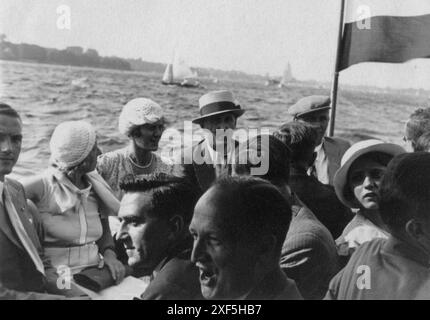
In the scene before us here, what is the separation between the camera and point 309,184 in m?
3.65

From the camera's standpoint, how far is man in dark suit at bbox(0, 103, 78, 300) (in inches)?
133

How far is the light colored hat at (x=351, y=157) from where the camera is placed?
3.64 m

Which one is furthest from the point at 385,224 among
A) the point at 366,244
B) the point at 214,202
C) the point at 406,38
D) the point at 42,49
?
the point at 42,49

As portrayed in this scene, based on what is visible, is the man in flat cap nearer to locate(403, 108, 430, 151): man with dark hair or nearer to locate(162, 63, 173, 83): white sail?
locate(403, 108, 430, 151): man with dark hair

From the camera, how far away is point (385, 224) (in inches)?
139

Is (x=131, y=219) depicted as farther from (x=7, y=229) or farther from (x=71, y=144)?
(x=7, y=229)

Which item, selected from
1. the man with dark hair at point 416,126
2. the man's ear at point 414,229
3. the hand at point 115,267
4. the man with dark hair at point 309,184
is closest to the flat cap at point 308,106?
the man with dark hair at point 309,184

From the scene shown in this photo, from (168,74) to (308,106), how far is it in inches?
34.6

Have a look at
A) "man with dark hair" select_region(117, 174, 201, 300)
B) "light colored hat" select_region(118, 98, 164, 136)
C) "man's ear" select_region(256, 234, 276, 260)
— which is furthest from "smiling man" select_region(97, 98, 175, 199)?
"man's ear" select_region(256, 234, 276, 260)

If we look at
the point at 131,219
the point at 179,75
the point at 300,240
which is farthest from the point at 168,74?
the point at 300,240

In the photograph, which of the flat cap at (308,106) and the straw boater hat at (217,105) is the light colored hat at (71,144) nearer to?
the straw boater hat at (217,105)

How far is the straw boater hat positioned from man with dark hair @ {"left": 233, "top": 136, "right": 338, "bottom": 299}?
31cm

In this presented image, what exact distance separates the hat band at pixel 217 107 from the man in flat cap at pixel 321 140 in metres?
0.37
